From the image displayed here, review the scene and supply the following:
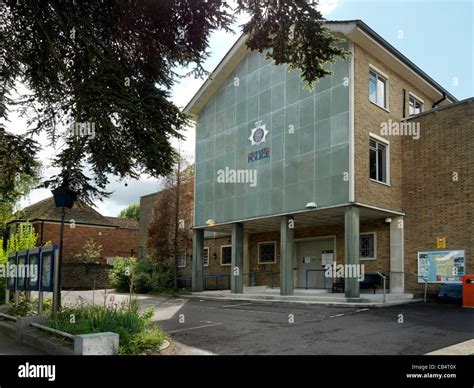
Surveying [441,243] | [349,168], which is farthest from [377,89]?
[441,243]

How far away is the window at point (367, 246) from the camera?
20.4 m

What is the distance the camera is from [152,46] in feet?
34.5

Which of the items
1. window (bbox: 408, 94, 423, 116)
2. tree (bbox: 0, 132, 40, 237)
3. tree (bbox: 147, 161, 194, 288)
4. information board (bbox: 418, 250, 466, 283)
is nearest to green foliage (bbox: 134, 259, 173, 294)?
→ tree (bbox: 147, 161, 194, 288)

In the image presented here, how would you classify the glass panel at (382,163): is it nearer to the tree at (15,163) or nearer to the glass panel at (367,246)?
the glass panel at (367,246)

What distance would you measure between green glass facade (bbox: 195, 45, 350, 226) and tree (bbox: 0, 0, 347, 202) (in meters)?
8.19

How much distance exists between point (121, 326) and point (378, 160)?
45.3ft

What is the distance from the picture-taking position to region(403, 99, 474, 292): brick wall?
57.5ft

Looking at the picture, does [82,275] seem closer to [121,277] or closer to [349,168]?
[121,277]

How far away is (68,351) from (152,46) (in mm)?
6422

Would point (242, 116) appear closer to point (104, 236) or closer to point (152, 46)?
point (152, 46)

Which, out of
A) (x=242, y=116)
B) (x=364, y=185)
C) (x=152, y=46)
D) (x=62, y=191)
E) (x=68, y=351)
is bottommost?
(x=68, y=351)

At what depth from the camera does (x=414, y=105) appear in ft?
71.8
